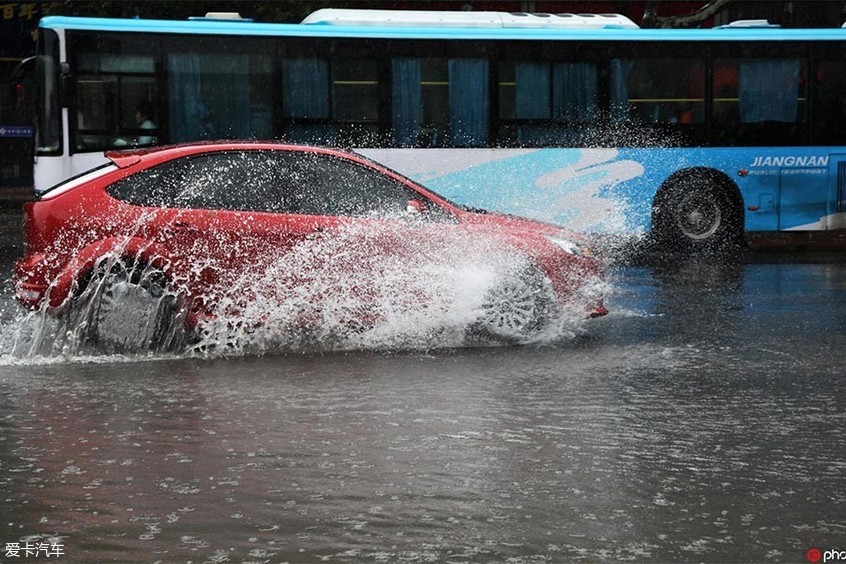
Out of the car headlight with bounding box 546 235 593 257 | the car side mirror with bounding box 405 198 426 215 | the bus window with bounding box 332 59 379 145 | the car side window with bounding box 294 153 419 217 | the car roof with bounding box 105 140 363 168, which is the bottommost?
the car headlight with bounding box 546 235 593 257

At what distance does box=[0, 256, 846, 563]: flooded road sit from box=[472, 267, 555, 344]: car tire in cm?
26

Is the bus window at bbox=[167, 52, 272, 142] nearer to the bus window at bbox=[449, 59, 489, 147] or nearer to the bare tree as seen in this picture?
the bus window at bbox=[449, 59, 489, 147]

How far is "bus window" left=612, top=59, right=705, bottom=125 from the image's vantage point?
61.6ft

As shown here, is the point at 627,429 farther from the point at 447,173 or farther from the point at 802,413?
the point at 447,173

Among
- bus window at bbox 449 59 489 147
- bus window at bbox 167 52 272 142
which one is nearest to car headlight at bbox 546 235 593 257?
bus window at bbox 449 59 489 147

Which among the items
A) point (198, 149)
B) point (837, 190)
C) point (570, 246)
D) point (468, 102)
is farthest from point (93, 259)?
point (837, 190)

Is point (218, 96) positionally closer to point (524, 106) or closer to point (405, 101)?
point (405, 101)

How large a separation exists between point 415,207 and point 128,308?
2.22 meters

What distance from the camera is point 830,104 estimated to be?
19.3 metres

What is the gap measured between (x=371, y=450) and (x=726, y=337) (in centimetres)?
463

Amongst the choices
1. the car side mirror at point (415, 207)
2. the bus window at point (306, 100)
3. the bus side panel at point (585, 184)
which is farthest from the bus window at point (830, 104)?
the car side mirror at point (415, 207)

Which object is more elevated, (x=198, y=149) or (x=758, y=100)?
(x=758, y=100)

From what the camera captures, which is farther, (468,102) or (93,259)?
(468,102)

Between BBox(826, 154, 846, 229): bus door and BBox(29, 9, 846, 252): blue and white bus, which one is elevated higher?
BBox(29, 9, 846, 252): blue and white bus
